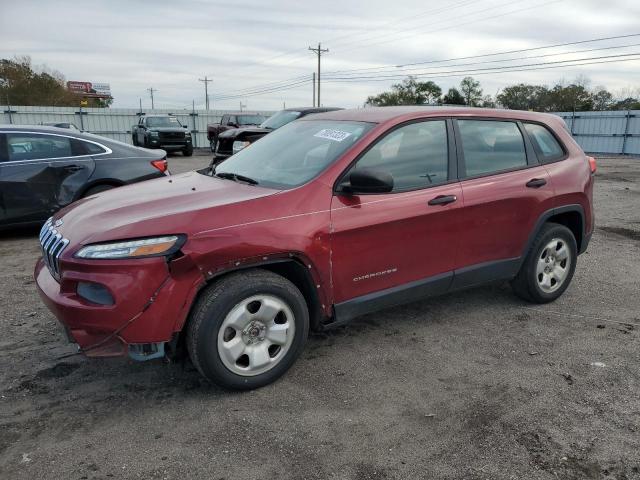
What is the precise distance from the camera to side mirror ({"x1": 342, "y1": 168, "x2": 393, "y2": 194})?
3.22 m

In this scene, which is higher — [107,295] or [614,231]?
[107,295]

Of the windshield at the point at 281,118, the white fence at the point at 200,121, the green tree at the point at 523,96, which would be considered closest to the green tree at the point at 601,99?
the green tree at the point at 523,96

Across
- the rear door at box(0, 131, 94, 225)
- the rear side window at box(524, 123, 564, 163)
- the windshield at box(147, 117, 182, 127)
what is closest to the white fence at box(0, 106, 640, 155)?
the windshield at box(147, 117, 182, 127)

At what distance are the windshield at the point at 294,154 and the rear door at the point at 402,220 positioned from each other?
0.22 meters

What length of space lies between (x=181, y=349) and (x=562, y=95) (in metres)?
62.7

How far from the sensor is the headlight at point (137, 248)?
9.21ft

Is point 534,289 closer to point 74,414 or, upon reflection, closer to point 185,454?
point 185,454

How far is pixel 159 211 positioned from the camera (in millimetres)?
3061

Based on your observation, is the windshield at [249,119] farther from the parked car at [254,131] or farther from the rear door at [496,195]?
the rear door at [496,195]

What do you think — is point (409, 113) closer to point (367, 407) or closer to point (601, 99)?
point (367, 407)

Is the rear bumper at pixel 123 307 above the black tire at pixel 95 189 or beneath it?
beneath

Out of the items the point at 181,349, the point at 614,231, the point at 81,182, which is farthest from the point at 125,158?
the point at 614,231

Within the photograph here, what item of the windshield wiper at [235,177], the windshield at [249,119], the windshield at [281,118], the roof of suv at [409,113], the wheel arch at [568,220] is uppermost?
the windshield at [249,119]

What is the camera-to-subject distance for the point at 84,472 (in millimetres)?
2494
